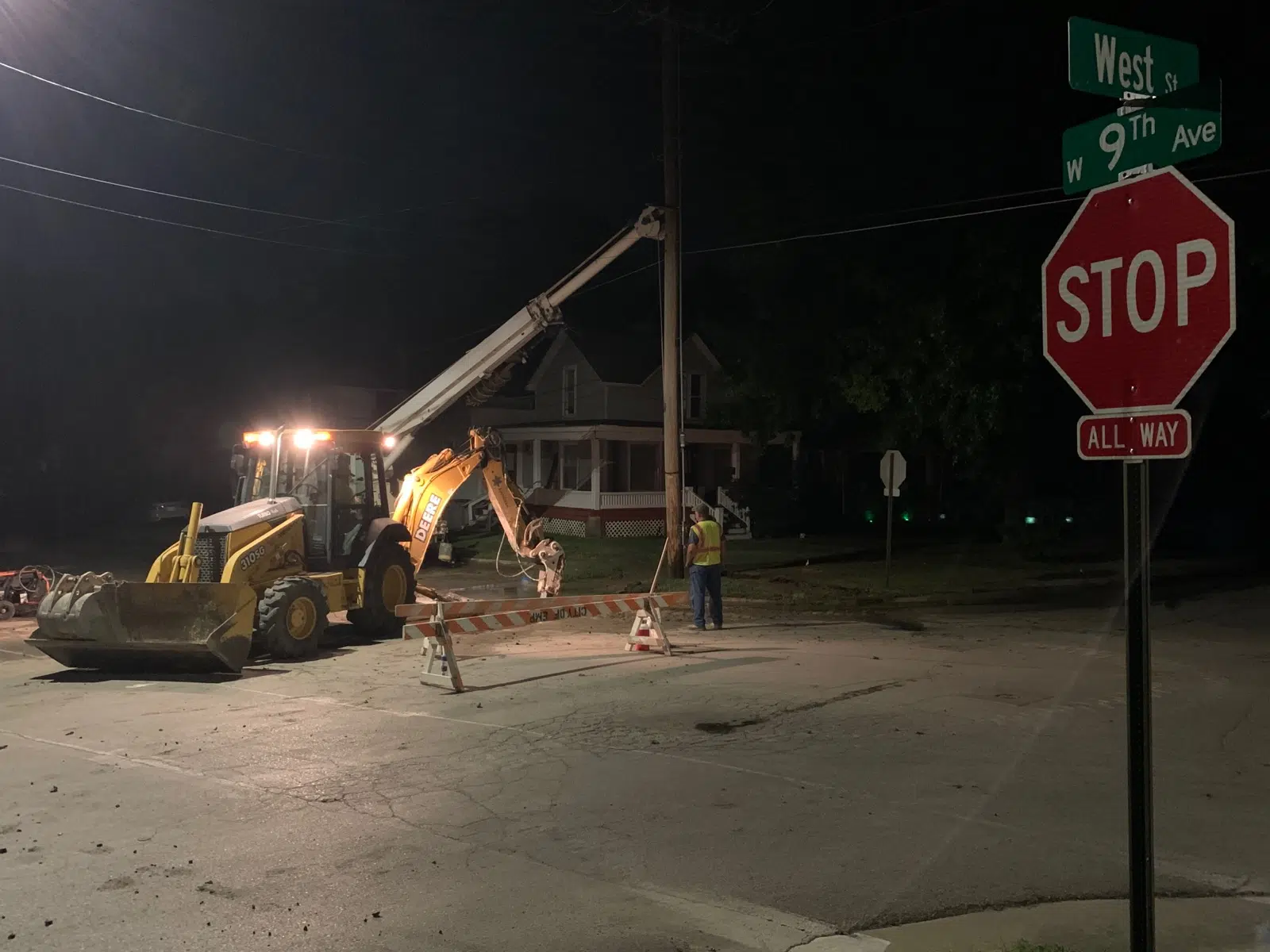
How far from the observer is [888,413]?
1068 inches

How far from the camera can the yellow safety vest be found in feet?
53.4

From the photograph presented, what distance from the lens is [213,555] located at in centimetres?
1430

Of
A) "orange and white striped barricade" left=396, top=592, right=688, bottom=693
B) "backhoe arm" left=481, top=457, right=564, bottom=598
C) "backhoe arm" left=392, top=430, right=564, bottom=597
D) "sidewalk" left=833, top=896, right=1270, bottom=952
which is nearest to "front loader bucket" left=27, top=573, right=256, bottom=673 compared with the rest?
"orange and white striped barricade" left=396, top=592, right=688, bottom=693

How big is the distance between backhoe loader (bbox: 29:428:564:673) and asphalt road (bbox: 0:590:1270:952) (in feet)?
1.78

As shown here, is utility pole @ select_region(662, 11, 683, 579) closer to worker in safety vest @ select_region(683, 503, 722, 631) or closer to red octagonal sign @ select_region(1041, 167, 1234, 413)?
worker in safety vest @ select_region(683, 503, 722, 631)

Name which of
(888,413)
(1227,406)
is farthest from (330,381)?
(1227,406)

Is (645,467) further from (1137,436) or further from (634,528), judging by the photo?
(1137,436)

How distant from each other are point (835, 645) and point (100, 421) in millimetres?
43606

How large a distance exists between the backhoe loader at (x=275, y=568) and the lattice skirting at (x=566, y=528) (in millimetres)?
16583

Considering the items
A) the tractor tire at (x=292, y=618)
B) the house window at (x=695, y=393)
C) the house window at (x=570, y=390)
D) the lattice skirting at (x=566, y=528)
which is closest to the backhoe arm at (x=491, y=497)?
the tractor tire at (x=292, y=618)

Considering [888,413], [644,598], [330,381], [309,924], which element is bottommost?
[309,924]

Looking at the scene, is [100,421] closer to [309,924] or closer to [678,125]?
[678,125]

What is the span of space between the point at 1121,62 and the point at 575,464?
1370 inches

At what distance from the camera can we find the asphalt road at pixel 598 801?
223 inches
